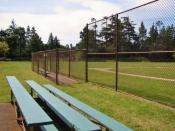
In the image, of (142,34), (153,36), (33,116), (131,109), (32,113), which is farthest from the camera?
(142,34)

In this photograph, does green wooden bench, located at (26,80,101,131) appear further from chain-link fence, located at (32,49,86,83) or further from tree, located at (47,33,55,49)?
tree, located at (47,33,55,49)

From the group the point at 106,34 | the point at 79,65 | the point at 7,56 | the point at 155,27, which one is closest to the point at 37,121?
the point at 155,27

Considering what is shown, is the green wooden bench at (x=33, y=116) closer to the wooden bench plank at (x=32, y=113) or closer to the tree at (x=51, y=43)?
the wooden bench plank at (x=32, y=113)

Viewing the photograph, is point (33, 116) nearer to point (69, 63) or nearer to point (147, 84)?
point (147, 84)

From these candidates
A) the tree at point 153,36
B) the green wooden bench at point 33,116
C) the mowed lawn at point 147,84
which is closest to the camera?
the green wooden bench at point 33,116

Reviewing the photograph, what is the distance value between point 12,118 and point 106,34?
22.4ft

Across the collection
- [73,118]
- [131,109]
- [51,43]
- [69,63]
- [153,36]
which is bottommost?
[131,109]

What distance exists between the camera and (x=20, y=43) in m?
110

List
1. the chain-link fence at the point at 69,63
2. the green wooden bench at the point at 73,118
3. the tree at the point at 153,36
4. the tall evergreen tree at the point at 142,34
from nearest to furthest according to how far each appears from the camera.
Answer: the green wooden bench at the point at 73,118
the tree at the point at 153,36
the tall evergreen tree at the point at 142,34
the chain-link fence at the point at 69,63

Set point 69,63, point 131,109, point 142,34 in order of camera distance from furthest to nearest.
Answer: point 69,63 → point 142,34 → point 131,109

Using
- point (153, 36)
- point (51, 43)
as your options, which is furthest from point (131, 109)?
point (51, 43)

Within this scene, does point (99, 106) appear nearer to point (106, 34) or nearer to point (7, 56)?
point (106, 34)

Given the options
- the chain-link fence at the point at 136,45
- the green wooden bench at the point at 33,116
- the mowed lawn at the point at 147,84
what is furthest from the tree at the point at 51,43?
the green wooden bench at the point at 33,116

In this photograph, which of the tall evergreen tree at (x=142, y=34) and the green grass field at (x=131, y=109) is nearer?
the green grass field at (x=131, y=109)
